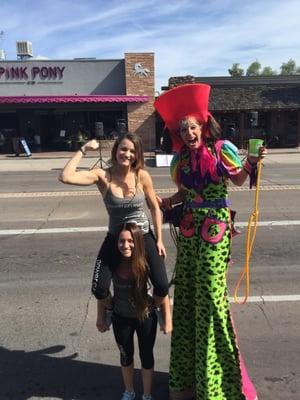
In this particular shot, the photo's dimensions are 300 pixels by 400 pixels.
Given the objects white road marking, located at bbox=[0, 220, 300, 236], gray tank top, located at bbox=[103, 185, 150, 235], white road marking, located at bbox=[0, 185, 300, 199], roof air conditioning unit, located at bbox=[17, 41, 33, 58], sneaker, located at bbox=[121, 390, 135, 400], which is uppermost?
roof air conditioning unit, located at bbox=[17, 41, 33, 58]

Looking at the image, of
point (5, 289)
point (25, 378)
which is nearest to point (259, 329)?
→ point (25, 378)

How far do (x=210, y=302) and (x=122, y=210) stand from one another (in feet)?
2.65

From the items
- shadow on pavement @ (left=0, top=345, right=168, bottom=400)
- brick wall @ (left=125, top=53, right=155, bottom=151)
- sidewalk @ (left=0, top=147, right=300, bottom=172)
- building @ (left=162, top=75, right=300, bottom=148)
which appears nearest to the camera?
shadow on pavement @ (left=0, top=345, right=168, bottom=400)

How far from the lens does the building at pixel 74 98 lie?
1053 inches

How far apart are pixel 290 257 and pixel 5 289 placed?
379 cm

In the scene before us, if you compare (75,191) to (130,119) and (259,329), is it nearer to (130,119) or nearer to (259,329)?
(259,329)

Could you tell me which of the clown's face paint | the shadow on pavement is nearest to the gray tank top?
the clown's face paint

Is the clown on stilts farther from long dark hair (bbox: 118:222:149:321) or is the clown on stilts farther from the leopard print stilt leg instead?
long dark hair (bbox: 118:222:149:321)

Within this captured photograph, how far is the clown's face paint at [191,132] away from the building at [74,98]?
79.2ft

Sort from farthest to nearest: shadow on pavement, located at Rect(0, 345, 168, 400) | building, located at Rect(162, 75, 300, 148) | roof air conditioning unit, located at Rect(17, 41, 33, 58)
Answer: roof air conditioning unit, located at Rect(17, 41, 33, 58), building, located at Rect(162, 75, 300, 148), shadow on pavement, located at Rect(0, 345, 168, 400)

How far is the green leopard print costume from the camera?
270 cm

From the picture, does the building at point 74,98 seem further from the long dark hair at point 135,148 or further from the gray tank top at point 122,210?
the gray tank top at point 122,210

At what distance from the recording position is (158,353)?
12.1 feet

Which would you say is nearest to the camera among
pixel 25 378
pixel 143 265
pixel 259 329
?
pixel 143 265
